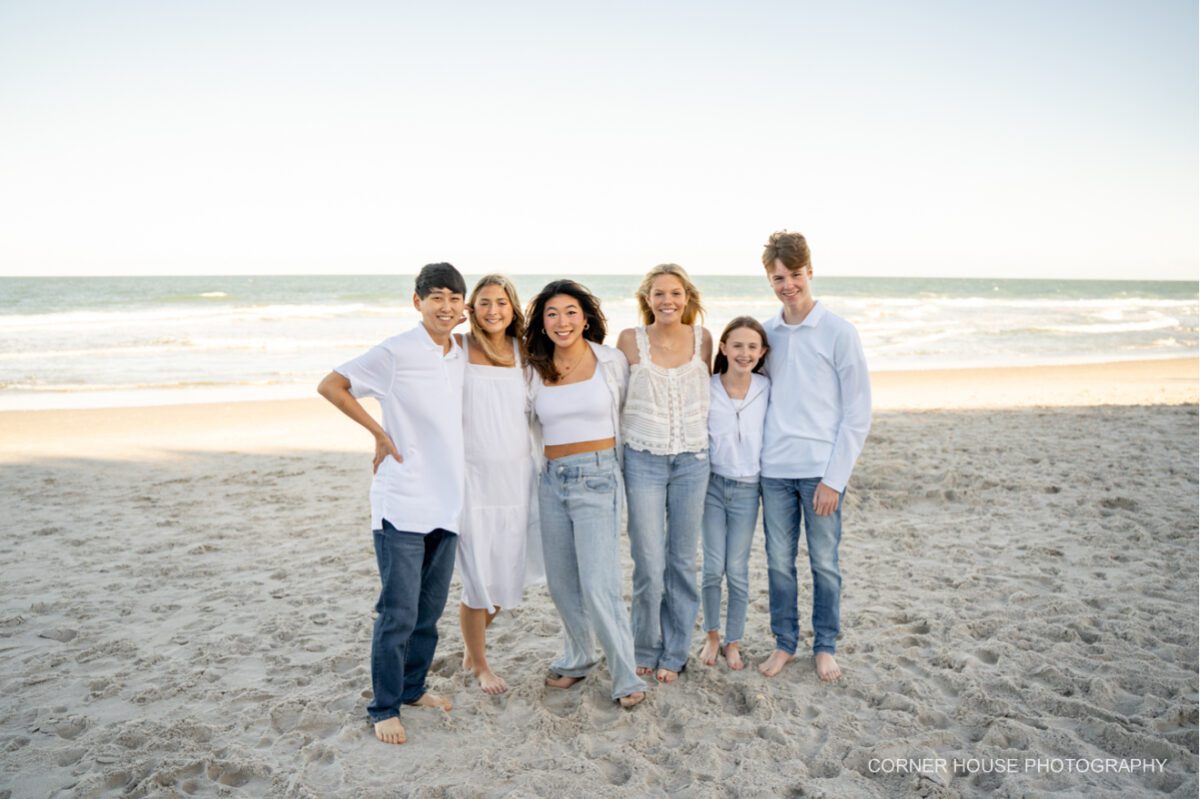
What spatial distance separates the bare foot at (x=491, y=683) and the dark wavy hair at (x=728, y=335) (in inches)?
72.7

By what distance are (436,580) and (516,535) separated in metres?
0.41

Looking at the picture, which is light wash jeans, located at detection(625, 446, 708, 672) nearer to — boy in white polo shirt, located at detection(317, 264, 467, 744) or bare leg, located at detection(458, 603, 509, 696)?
bare leg, located at detection(458, 603, 509, 696)

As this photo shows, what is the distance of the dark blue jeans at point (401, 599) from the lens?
3240 mm

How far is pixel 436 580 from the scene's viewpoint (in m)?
3.42

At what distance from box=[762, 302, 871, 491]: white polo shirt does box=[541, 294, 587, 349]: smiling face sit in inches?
41.4

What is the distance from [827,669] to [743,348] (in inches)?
63.2

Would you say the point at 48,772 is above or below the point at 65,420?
below

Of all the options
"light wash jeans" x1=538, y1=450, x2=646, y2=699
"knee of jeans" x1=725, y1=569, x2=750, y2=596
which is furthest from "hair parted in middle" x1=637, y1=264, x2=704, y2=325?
"knee of jeans" x1=725, y1=569, x2=750, y2=596

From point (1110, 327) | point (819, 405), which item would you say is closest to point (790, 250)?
point (819, 405)

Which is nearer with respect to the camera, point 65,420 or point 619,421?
point 619,421

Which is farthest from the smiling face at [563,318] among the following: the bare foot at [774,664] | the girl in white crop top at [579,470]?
the bare foot at [774,664]

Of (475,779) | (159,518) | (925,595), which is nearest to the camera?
(475,779)

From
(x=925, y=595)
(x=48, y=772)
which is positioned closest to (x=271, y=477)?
(x=48, y=772)

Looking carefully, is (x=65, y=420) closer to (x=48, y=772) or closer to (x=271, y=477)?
(x=271, y=477)
